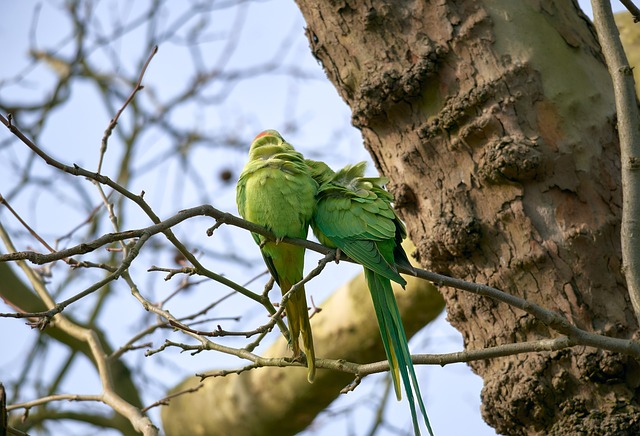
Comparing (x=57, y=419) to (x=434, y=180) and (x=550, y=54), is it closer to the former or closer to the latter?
(x=434, y=180)

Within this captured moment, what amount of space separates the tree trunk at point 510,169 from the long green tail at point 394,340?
0.19m

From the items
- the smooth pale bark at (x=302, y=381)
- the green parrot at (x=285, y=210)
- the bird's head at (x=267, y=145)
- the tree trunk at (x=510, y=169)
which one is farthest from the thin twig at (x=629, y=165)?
the smooth pale bark at (x=302, y=381)

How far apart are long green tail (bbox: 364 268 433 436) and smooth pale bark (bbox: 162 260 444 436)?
0.98 meters

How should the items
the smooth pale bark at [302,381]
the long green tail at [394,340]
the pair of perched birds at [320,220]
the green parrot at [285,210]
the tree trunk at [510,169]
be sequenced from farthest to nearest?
the smooth pale bark at [302,381], the green parrot at [285,210], the pair of perched birds at [320,220], the tree trunk at [510,169], the long green tail at [394,340]

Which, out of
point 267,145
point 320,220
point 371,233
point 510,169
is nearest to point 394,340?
point 371,233

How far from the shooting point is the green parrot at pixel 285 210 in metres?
2.28

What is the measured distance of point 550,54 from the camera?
225cm

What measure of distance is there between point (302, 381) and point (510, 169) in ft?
5.33

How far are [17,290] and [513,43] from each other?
109 inches

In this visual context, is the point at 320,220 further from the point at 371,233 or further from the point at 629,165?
the point at 629,165

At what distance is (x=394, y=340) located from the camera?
80.9 inches

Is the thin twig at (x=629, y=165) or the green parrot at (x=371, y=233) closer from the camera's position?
the thin twig at (x=629, y=165)

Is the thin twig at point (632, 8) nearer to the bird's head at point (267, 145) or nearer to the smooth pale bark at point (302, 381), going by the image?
the bird's head at point (267, 145)

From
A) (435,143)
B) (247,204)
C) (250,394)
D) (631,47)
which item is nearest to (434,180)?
(435,143)
